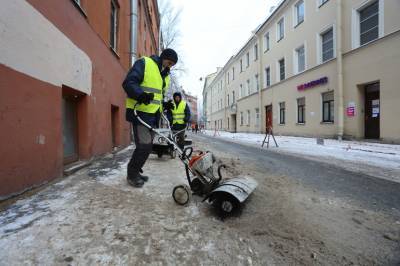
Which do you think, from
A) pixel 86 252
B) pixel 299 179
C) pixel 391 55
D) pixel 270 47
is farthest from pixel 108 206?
pixel 270 47

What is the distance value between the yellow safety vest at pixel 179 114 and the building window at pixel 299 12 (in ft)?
44.9

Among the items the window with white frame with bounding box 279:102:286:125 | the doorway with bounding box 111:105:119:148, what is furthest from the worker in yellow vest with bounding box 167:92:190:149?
the window with white frame with bounding box 279:102:286:125

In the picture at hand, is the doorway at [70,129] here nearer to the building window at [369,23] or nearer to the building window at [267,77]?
the building window at [369,23]

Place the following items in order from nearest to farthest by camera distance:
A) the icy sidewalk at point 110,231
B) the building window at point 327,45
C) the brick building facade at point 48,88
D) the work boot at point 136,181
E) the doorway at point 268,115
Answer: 1. the icy sidewalk at point 110,231
2. the brick building facade at point 48,88
3. the work boot at point 136,181
4. the building window at point 327,45
5. the doorway at point 268,115

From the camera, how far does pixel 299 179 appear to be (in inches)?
166

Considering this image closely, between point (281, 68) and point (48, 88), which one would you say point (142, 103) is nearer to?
point (48, 88)

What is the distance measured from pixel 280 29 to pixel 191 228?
20.7m

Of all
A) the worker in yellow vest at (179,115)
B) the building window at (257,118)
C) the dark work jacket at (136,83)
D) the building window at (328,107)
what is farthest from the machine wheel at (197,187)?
the building window at (257,118)

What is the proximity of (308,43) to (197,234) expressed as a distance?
16.3 meters

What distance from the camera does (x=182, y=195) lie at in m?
2.66

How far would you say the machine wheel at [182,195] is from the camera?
103 inches

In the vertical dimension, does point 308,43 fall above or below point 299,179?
above

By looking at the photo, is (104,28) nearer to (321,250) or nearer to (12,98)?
(12,98)

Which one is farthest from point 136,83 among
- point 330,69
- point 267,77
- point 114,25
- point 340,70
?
point 267,77
